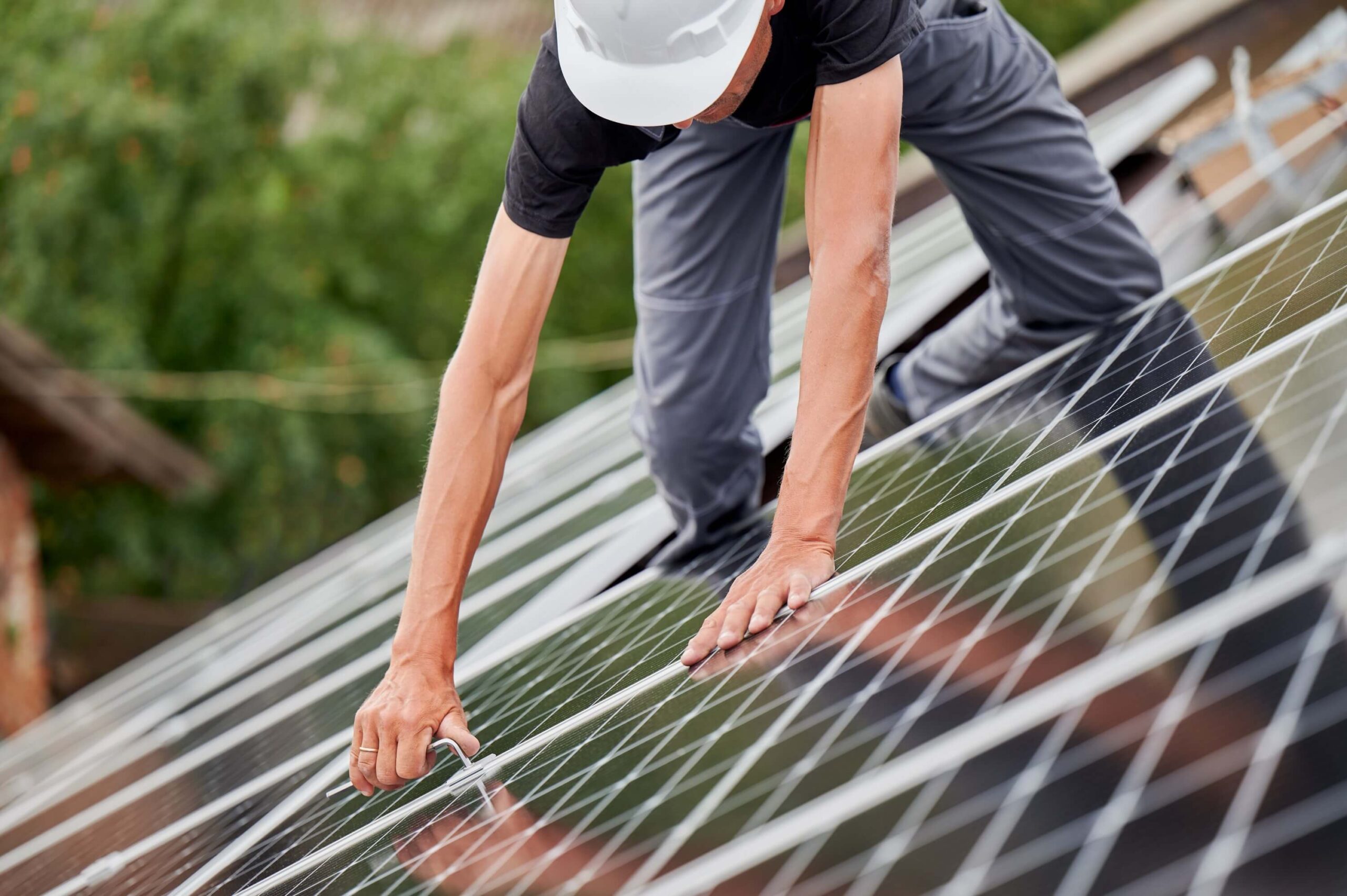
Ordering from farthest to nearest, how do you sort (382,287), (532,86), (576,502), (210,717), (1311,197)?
1. (382,287)
2. (576,502)
3. (210,717)
4. (1311,197)
5. (532,86)

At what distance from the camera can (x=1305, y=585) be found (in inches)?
55.0

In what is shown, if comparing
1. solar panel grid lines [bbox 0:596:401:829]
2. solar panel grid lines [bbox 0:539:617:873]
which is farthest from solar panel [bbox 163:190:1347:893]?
solar panel grid lines [bbox 0:596:401:829]

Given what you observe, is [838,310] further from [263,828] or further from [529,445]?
[529,445]

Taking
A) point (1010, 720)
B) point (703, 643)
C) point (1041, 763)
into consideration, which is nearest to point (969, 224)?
point (703, 643)

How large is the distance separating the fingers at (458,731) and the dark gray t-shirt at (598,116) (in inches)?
42.7

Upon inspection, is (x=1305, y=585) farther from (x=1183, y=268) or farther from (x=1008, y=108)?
(x=1183, y=268)

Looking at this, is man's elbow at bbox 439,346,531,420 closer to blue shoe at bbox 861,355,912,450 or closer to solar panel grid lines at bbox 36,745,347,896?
solar panel grid lines at bbox 36,745,347,896

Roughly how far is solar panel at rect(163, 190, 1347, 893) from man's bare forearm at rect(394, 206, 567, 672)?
40 cm

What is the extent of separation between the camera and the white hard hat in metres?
2.39

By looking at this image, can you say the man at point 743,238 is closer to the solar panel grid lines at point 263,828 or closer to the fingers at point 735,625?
the fingers at point 735,625

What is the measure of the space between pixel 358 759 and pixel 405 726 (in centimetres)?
14

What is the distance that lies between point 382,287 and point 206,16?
4.40 m

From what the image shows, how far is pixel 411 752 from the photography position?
101 inches

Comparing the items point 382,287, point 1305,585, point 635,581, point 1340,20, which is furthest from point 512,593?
point 382,287
